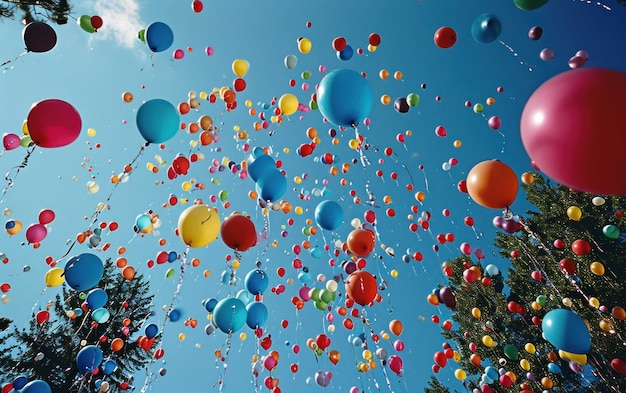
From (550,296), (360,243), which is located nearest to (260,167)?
(360,243)

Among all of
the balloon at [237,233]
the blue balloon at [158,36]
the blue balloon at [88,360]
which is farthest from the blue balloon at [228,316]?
the blue balloon at [158,36]

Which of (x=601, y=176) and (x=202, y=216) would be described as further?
(x=202, y=216)

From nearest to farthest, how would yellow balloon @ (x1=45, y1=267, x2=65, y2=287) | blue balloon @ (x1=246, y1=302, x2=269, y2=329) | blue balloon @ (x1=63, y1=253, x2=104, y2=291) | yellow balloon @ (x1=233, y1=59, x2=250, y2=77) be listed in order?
blue balloon @ (x1=63, y1=253, x2=104, y2=291)
blue balloon @ (x1=246, y1=302, x2=269, y2=329)
yellow balloon @ (x1=45, y1=267, x2=65, y2=287)
yellow balloon @ (x1=233, y1=59, x2=250, y2=77)

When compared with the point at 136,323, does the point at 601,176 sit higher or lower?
higher

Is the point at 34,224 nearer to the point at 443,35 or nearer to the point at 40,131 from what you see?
the point at 40,131

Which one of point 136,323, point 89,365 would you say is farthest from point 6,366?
point 89,365

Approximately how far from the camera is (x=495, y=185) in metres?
3.53

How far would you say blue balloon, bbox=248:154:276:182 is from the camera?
4.57 metres

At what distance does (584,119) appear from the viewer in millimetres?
1959

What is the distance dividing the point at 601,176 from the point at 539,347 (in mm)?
8257

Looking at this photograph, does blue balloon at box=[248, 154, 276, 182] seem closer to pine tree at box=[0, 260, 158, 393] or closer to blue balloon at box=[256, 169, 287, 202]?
blue balloon at box=[256, 169, 287, 202]

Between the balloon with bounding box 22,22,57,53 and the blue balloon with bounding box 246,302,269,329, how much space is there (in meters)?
4.40

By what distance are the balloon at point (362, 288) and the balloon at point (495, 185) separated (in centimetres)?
165

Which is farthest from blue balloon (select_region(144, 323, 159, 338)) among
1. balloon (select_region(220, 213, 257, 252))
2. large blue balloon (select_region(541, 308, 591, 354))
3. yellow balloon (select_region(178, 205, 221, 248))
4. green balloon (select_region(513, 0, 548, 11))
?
green balloon (select_region(513, 0, 548, 11))
